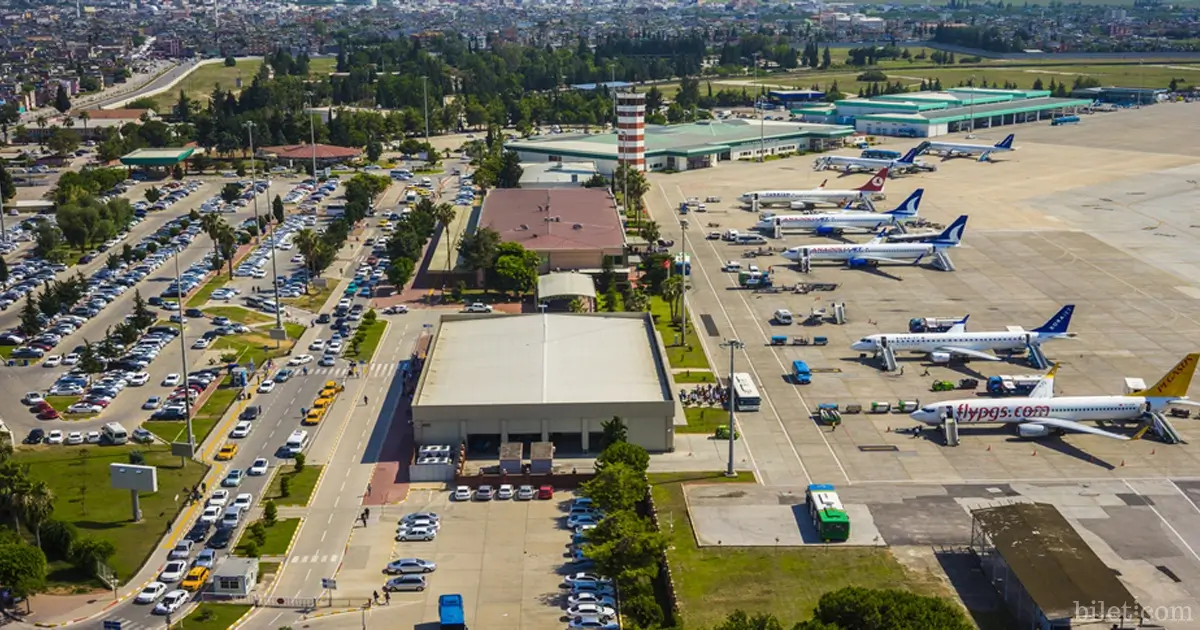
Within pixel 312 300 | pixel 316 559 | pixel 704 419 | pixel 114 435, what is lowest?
pixel 316 559

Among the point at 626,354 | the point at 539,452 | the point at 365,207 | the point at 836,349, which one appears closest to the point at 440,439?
the point at 539,452

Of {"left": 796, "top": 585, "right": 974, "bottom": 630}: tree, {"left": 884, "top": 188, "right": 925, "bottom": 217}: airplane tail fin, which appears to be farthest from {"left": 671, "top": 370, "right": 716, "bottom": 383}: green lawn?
{"left": 884, "top": 188, "right": 925, "bottom": 217}: airplane tail fin

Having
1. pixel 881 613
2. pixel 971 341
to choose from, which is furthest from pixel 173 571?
pixel 971 341

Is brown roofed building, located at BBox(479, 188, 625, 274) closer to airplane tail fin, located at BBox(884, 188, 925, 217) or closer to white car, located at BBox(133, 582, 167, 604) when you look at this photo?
airplane tail fin, located at BBox(884, 188, 925, 217)

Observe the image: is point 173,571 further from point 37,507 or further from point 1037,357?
point 1037,357

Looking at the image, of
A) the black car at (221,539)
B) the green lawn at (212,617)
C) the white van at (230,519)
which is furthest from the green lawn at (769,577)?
the white van at (230,519)

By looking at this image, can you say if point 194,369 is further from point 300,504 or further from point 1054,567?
point 1054,567

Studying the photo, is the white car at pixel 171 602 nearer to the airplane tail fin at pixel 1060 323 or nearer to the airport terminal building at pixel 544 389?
the airport terminal building at pixel 544 389
